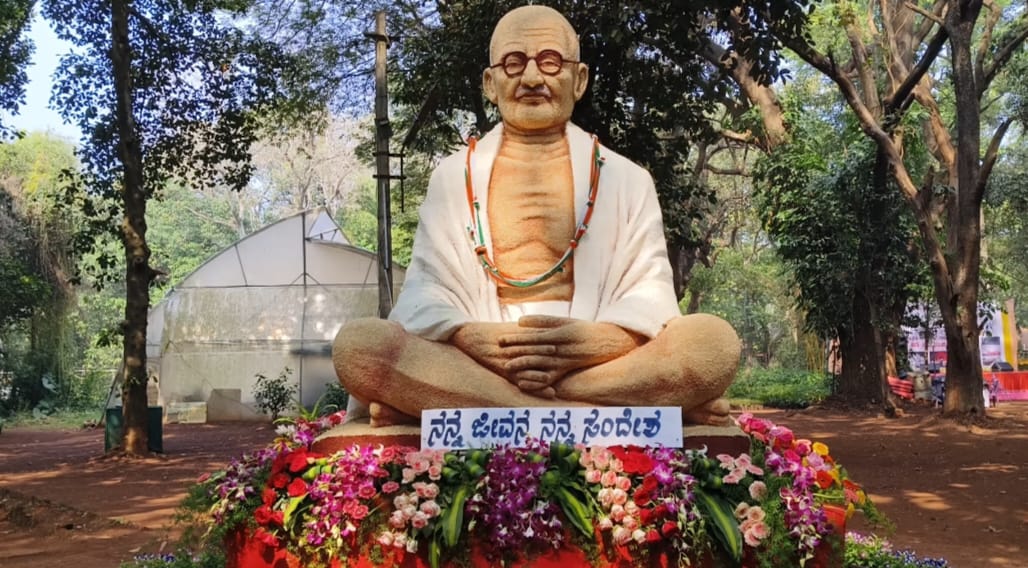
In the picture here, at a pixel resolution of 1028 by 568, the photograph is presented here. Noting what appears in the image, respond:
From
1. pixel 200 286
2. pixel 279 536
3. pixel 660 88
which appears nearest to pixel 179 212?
pixel 200 286

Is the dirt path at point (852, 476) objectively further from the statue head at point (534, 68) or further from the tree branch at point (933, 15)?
the tree branch at point (933, 15)

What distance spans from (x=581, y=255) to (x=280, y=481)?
197 centimetres

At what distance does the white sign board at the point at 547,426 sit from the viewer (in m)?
4.63

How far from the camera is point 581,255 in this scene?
540 cm

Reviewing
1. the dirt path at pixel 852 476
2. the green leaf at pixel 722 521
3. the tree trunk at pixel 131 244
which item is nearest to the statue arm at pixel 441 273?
the green leaf at pixel 722 521

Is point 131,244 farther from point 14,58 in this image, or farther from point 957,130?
point 957,130

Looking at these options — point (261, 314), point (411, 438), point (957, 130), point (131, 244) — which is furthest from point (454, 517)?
point (261, 314)

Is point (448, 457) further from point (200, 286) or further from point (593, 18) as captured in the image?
point (200, 286)

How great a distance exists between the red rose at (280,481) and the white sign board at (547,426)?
638 millimetres

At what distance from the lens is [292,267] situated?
23.1 meters

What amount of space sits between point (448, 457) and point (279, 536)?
84cm

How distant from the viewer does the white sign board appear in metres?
4.63

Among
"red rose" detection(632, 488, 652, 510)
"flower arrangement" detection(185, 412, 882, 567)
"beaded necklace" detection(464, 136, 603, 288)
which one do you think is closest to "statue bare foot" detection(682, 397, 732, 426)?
"flower arrangement" detection(185, 412, 882, 567)

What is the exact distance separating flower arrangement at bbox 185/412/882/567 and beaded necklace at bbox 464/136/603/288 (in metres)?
1.16
